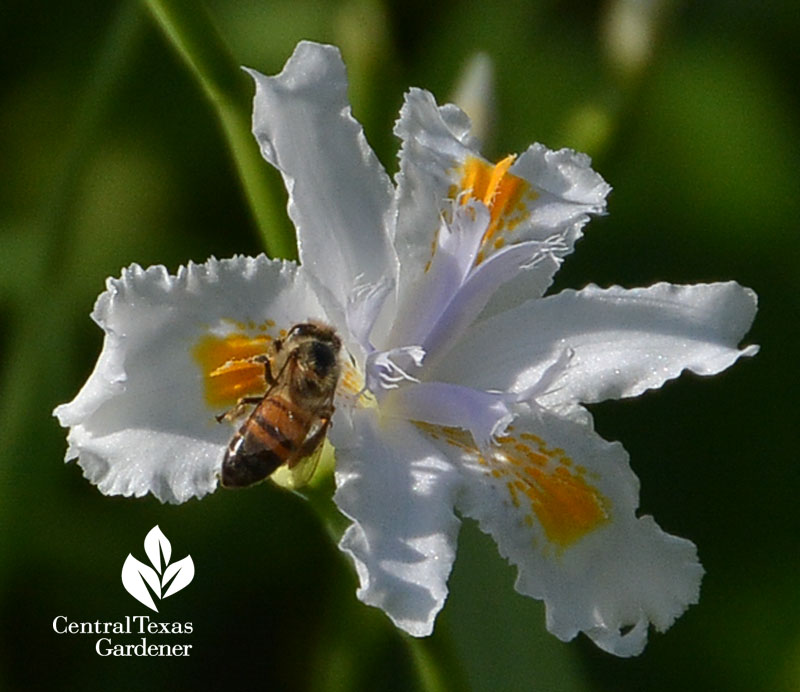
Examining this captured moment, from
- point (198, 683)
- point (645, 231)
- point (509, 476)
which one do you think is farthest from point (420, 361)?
point (645, 231)

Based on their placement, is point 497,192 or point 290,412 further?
point 497,192

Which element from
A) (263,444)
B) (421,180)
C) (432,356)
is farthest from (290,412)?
(421,180)

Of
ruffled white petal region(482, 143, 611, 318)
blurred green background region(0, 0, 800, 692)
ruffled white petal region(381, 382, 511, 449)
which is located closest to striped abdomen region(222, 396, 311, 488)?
ruffled white petal region(381, 382, 511, 449)

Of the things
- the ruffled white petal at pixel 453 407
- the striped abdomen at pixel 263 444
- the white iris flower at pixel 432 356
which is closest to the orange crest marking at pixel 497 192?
the white iris flower at pixel 432 356

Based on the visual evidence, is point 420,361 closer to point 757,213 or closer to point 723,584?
point 723,584

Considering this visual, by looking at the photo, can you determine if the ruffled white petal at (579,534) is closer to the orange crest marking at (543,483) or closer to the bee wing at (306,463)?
the orange crest marking at (543,483)

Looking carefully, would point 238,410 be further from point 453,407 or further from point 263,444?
point 453,407
